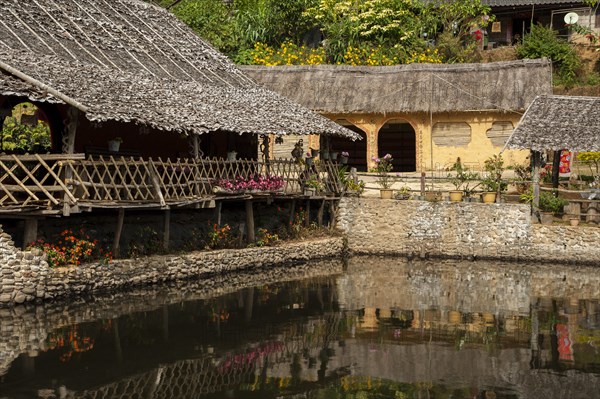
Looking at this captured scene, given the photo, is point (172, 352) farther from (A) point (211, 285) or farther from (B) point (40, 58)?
(B) point (40, 58)

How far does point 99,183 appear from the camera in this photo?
66.2 feet

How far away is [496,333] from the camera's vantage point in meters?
18.0

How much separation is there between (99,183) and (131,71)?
4584 millimetres

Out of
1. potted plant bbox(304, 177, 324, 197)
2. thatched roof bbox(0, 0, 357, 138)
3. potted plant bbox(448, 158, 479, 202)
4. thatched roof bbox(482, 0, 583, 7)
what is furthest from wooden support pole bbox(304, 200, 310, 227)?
thatched roof bbox(482, 0, 583, 7)

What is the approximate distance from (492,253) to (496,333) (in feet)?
28.9

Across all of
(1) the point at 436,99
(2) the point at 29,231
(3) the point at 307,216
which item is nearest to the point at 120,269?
(2) the point at 29,231

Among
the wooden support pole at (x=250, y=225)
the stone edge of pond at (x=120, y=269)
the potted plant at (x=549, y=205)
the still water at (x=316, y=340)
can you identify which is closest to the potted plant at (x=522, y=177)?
the potted plant at (x=549, y=205)

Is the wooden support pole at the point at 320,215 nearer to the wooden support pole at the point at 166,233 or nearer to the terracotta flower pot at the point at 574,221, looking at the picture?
the wooden support pole at the point at 166,233

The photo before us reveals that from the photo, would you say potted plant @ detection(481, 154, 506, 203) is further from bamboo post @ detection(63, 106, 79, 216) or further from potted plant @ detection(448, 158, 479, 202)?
bamboo post @ detection(63, 106, 79, 216)

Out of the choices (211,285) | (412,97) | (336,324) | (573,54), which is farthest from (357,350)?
(573,54)

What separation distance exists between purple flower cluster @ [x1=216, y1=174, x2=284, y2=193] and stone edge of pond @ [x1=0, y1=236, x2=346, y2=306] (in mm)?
1586

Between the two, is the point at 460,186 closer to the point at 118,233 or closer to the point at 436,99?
the point at 436,99

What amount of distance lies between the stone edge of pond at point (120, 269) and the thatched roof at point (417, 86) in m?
7.55

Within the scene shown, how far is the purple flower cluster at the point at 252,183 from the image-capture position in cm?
2362
